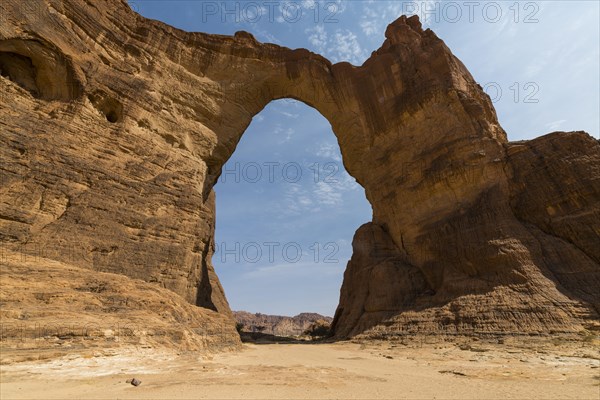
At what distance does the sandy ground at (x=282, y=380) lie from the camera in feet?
20.6

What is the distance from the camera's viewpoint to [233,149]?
Result: 87.5 ft

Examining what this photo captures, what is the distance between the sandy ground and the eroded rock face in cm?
641

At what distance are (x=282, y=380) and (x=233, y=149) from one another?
21.2m

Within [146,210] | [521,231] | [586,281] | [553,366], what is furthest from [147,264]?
[586,281]

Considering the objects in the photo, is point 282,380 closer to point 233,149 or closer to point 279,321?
point 233,149

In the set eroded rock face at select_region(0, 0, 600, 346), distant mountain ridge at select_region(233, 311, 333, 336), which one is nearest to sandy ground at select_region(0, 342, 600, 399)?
eroded rock face at select_region(0, 0, 600, 346)

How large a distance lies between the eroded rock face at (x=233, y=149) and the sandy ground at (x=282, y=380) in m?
6.41

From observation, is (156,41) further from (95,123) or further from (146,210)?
(146,210)

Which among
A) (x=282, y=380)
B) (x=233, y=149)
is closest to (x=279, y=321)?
(x=233, y=149)

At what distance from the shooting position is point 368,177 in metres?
30.2

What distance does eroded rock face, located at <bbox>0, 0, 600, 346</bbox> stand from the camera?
1495 cm

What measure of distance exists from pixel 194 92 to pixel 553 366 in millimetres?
24800

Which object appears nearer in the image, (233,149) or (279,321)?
(233,149)

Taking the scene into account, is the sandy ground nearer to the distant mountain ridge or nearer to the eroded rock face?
the eroded rock face
